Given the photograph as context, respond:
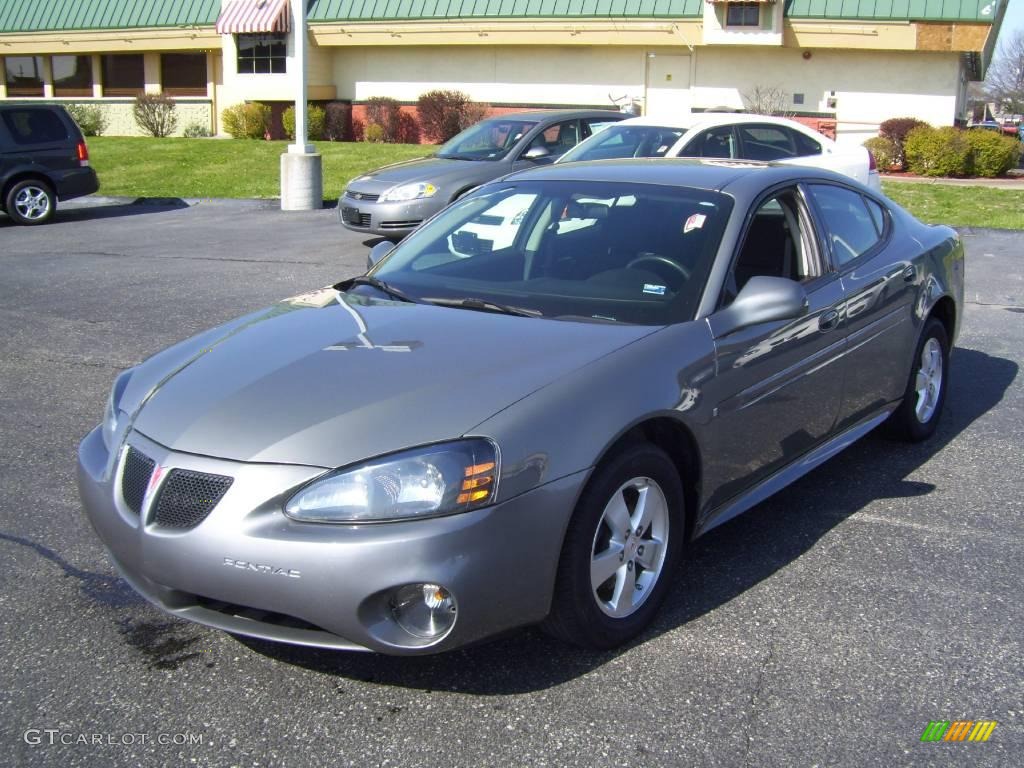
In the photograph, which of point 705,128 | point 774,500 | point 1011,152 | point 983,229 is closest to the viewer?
point 774,500

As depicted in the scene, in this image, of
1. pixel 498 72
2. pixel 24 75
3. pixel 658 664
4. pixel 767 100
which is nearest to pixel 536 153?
pixel 658 664

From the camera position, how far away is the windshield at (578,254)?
169 inches

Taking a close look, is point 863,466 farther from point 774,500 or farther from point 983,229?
point 983,229

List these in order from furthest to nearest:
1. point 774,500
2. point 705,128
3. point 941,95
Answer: point 941,95, point 705,128, point 774,500

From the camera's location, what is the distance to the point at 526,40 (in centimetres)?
3016

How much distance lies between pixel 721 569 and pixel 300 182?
14243 millimetres

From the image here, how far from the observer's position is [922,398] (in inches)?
232

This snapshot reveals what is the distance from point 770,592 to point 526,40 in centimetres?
2785

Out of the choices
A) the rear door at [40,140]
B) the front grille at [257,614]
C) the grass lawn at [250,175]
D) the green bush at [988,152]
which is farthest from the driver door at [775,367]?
the green bush at [988,152]

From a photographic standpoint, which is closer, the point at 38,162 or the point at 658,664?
the point at 658,664

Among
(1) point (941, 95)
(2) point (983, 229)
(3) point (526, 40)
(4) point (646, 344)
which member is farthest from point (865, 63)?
(4) point (646, 344)

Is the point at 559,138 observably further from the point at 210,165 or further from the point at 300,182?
the point at 210,165

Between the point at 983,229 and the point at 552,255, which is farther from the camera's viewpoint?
the point at 983,229

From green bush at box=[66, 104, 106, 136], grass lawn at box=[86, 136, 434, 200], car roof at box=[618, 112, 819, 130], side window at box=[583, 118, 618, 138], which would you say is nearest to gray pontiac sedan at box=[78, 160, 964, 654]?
car roof at box=[618, 112, 819, 130]
